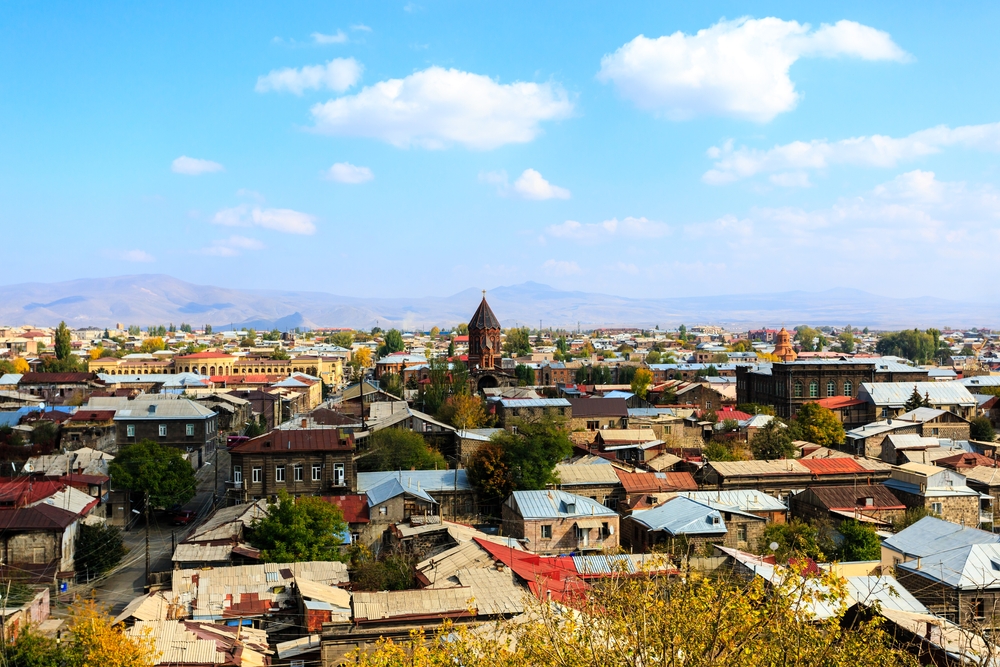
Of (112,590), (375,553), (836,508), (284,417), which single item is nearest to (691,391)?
(284,417)

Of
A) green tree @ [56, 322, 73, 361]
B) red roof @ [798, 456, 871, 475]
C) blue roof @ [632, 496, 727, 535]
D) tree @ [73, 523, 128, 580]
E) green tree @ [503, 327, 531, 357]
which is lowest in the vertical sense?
tree @ [73, 523, 128, 580]

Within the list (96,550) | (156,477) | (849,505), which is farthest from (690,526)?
(156,477)

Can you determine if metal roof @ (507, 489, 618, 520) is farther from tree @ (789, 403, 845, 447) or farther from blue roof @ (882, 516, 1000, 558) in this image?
tree @ (789, 403, 845, 447)

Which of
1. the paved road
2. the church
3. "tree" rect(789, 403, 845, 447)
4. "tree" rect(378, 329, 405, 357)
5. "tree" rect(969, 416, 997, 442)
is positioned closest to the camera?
the paved road

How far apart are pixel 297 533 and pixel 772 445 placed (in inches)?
902

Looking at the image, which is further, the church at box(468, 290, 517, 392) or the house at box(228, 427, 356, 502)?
the church at box(468, 290, 517, 392)

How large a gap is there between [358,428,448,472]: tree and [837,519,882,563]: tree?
613 inches

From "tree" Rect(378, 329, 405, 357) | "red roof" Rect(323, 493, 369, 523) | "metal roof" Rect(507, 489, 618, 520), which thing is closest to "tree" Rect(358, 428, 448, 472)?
"red roof" Rect(323, 493, 369, 523)

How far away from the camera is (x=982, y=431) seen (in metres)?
44.8

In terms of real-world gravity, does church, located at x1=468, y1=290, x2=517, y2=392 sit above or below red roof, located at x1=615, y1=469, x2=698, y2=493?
above

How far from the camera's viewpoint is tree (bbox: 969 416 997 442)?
4456 cm

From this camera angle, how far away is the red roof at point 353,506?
28.6m

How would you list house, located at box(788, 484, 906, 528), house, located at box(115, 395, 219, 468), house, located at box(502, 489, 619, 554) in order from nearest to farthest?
house, located at box(502, 489, 619, 554) < house, located at box(788, 484, 906, 528) < house, located at box(115, 395, 219, 468)

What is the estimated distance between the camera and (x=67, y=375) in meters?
66.4
